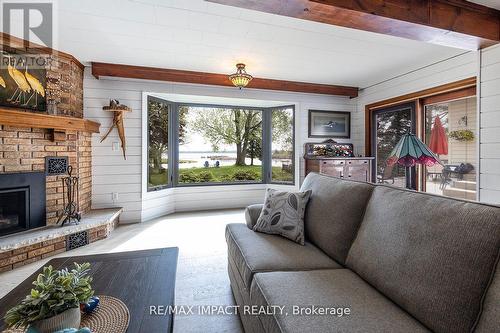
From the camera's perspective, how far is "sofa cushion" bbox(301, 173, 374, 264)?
5.05ft

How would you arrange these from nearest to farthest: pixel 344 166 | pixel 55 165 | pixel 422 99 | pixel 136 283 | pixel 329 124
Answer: pixel 136 283, pixel 55 165, pixel 422 99, pixel 344 166, pixel 329 124

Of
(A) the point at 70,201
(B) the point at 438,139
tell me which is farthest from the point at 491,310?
(A) the point at 70,201

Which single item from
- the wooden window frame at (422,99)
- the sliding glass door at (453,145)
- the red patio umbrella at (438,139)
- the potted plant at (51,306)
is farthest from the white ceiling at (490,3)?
the potted plant at (51,306)

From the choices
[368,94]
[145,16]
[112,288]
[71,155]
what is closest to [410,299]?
[112,288]

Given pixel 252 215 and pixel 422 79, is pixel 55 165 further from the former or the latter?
pixel 422 79

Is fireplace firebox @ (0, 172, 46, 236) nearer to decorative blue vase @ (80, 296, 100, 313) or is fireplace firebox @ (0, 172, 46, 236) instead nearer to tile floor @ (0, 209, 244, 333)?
tile floor @ (0, 209, 244, 333)

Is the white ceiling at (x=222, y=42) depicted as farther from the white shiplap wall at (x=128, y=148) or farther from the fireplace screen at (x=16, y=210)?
the fireplace screen at (x=16, y=210)

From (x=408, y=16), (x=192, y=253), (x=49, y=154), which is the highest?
(x=408, y=16)

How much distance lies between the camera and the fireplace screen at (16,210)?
2695mm

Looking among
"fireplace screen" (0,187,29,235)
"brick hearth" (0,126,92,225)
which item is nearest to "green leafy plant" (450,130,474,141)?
"brick hearth" (0,126,92,225)

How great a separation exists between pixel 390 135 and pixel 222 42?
3315 millimetres

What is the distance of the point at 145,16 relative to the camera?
2.27m

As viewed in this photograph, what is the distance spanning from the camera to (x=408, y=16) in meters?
1.97

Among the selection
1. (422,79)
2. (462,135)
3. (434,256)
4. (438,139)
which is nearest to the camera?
(434,256)
